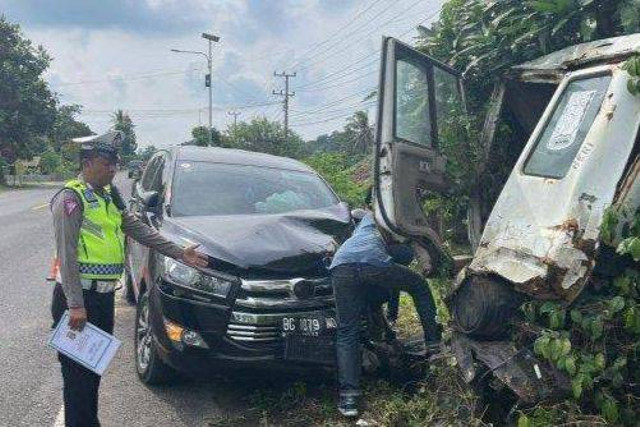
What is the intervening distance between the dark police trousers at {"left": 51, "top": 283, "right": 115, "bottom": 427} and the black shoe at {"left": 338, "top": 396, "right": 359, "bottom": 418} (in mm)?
1532

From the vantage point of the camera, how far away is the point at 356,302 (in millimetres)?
4285

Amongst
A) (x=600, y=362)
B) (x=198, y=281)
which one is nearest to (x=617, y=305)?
(x=600, y=362)

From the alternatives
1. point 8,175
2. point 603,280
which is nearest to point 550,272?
point 603,280

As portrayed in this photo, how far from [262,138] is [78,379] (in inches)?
1518

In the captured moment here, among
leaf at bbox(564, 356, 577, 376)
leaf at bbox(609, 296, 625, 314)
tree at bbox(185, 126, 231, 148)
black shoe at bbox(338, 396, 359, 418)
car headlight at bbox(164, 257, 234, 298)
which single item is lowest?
black shoe at bbox(338, 396, 359, 418)

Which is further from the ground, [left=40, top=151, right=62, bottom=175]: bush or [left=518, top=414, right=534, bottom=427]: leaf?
[left=40, top=151, right=62, bottom=175]: bush

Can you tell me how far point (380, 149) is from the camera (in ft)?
13.9

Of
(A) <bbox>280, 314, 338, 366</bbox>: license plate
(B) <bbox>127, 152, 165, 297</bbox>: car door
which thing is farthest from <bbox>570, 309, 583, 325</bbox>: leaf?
(B) <bbox>127, 152, 165, 297</bbox>: car door

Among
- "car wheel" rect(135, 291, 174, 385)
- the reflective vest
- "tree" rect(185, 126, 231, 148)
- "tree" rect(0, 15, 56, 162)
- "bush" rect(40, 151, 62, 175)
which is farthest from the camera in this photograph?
"bush" rect(40, 151, 62, 175)

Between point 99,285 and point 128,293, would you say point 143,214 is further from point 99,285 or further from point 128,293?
point 128,293

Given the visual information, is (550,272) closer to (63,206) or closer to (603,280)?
(603,280)

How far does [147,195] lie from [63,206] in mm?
1885

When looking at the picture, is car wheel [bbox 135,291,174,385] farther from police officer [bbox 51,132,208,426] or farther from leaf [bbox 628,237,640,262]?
leaf [bbox 628,237,640,262]

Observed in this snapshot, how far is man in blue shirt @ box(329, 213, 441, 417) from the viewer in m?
4.19
